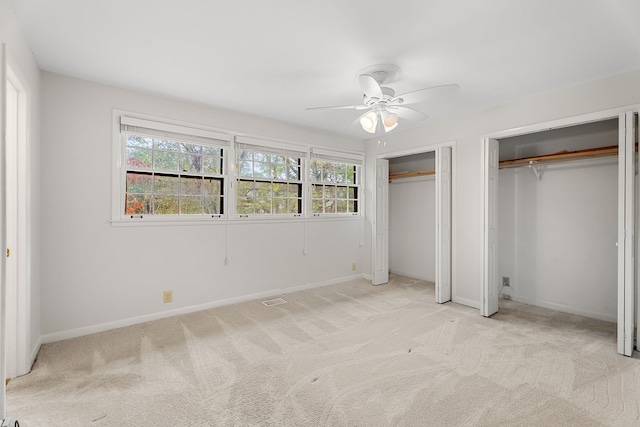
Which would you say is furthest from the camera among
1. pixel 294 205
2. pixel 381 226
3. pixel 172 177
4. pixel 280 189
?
pixel 381 226

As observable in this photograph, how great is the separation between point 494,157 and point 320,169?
2424mm

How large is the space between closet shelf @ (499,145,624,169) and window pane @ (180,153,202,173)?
3838mm

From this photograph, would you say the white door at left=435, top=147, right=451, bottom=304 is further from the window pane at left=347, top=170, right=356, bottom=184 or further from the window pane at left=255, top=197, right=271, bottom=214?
the window pane at left=255, top=197, right=271, bottom=214

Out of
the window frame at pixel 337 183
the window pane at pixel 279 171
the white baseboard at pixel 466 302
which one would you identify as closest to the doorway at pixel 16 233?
the window pane at pixel 279 171

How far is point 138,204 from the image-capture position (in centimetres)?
332

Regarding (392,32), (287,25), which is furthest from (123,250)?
(392,32)

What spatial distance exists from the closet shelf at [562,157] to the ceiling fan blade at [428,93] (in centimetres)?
196

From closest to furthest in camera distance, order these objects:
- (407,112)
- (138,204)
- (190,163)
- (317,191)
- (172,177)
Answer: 1. (407,112)
2. (138,204)
3. (172,177)
4. (190,163)
5. (317,191)

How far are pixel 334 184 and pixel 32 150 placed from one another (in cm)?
368

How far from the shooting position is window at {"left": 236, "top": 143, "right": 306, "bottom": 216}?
406 centimetres

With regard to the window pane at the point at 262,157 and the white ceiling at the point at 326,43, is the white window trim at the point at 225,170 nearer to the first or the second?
the window pane at the point at 262,157

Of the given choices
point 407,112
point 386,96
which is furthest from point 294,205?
point 386,96

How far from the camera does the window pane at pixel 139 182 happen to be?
327cm

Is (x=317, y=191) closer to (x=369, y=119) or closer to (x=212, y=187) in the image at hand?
(x=212, y=187)
